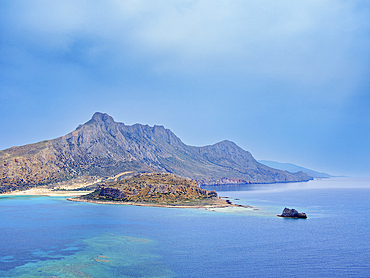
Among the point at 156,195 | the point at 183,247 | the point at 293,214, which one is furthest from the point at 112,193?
the point at 183,247

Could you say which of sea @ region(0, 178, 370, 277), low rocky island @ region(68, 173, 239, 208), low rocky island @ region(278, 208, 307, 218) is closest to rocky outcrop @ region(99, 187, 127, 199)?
low rocky island @ region(68, 173, 239, 208)

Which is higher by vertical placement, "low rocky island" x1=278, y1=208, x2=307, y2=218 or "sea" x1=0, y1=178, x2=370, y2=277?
"low rocky island" x1=278, y1=208, x2=307, y2=218

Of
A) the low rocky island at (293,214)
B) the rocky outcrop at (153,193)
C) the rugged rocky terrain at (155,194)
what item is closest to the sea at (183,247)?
the low rocky island at (293,214)

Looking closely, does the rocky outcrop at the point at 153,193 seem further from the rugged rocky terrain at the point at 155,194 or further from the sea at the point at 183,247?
the sea at the point at 183,247

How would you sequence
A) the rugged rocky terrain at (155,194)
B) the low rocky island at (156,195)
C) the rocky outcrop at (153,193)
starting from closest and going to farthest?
1. the low rocky island at (156,195)
2. the rugged rocky terrain at (155,194)
3. the rocky outcrop at (153,193)

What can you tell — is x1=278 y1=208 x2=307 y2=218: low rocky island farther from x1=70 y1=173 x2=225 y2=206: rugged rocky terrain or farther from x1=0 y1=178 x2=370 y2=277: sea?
x1=70 y1=173 x2=225 y2=206: rugged rocky terrain

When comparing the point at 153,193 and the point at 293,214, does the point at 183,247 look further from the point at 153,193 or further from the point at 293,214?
the point at 153,193

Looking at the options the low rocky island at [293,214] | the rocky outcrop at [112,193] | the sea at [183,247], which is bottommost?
the sea at [183,247]

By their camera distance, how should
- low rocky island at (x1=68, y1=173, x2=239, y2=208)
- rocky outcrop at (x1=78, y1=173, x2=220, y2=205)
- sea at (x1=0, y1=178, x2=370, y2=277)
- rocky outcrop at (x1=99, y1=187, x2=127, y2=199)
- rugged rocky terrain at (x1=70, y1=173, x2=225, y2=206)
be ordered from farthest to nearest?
1. rocky outcrop at (x1=99, y1=187, x2=127, y2=199)
2. rocky outcrop at (x1=78, y1=173, x2=220, y2=205)
3. rugged rocky terrain at (x1=70, y1=173, x2=225, y2=206)
4. low rocky island at (x1=68, y1=173, x2=239, y2=208)
5. sea at (x1=0, y1=178, x2=370, y2=277)
